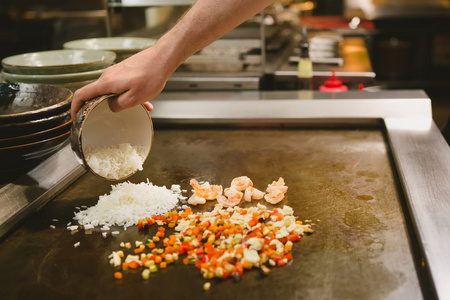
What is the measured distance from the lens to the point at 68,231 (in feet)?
4.35

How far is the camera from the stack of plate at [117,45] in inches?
84.7

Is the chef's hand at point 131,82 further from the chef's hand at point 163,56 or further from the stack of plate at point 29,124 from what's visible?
the stack of plate at point 29,124

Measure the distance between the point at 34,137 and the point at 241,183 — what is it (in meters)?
0.64

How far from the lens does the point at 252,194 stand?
4.86ft

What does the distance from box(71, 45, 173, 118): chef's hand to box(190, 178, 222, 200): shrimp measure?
0.32 metres

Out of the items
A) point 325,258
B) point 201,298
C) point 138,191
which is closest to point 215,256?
point 201,298

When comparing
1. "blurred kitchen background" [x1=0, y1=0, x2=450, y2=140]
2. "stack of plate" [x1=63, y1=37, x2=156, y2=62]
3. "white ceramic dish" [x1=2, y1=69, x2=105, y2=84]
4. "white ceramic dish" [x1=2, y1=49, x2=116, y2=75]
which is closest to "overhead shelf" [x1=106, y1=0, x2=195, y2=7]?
"stack of plate" [x1=63, y1=37, x2=156, y2=62]

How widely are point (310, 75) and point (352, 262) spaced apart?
194 centimetres

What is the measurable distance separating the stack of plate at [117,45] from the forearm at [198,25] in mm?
805

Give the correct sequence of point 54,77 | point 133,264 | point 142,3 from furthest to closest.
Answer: point 142,3, point 54,77, point 133,264

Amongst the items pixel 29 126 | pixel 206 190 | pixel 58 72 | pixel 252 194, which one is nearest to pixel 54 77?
pixel 58 72

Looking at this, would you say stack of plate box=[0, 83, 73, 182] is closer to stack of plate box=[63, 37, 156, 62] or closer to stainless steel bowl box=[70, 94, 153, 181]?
stainless steel bowl box=[70, 94, 153, 181]

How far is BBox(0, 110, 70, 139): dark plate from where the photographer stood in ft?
4.39

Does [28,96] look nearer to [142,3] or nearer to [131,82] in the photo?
[131,82]
